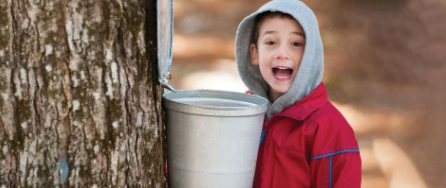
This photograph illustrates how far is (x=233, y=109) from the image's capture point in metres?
1.50

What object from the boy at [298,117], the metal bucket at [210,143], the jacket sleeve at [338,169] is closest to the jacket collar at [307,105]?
the boy at [298,117]

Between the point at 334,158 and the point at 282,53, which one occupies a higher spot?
the point at 282,53

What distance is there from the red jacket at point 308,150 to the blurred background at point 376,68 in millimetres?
1474

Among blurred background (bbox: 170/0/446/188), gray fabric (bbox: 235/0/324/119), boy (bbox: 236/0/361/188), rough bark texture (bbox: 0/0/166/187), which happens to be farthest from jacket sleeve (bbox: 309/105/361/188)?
blurred background (bbox: 170/0/446/188)

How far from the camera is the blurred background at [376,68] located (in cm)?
331

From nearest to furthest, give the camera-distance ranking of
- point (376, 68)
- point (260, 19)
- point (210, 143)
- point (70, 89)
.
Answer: point (70, 89) → point (210, 143) → point (260, 19) → point (376, 68)

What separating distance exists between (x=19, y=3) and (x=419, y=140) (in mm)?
2741

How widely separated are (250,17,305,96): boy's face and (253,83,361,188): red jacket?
0.10m

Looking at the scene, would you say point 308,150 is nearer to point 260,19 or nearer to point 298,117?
point 298,117

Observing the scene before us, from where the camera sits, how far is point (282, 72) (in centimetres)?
196

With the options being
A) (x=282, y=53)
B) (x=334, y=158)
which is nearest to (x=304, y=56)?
(x=282, y=53)

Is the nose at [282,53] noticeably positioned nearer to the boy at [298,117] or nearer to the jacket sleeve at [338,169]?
the boy at [298,117]

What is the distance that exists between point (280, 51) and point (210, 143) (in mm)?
499

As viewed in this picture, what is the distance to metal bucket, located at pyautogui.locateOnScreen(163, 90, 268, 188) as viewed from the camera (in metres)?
1.50
